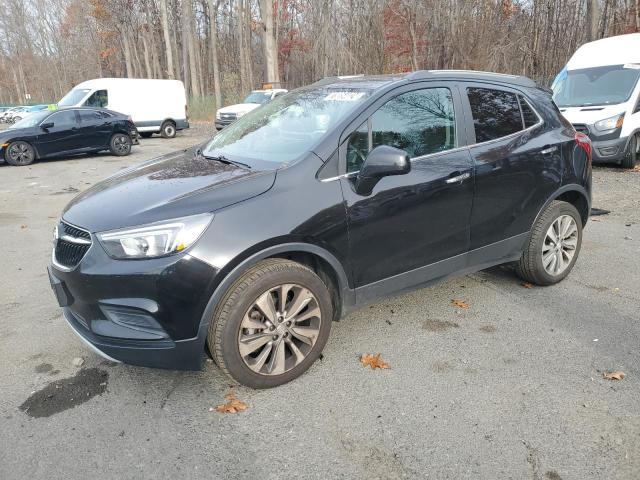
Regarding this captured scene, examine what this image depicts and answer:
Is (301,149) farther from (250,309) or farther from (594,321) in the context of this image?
(594,321)

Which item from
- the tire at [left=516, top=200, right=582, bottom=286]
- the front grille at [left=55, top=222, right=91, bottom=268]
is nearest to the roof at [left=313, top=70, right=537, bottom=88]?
the tire at [left=516, top=200, right=582, bottom=286]

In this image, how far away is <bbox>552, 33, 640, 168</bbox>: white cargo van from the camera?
968 centimetres

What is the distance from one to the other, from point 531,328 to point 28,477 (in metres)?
3.33

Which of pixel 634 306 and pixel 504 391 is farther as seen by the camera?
pixel 634 306

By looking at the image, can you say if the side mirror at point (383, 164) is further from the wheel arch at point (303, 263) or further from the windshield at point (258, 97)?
the windshield at point (258, 97)

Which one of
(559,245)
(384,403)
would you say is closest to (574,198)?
(559,245)

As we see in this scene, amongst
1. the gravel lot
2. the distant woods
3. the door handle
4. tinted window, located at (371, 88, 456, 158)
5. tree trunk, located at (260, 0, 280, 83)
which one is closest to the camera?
the gravel lot

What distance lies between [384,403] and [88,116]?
14232 millimetres

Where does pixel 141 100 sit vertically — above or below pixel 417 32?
below

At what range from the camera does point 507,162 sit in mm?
3846

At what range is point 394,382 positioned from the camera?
3113 millimetres

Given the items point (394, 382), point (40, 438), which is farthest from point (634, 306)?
point (40, 438)

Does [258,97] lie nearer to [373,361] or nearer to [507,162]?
[507,162]

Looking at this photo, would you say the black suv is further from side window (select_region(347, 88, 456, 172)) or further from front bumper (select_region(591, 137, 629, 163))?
front bumper (select_region(591, 137, 629, 163))
